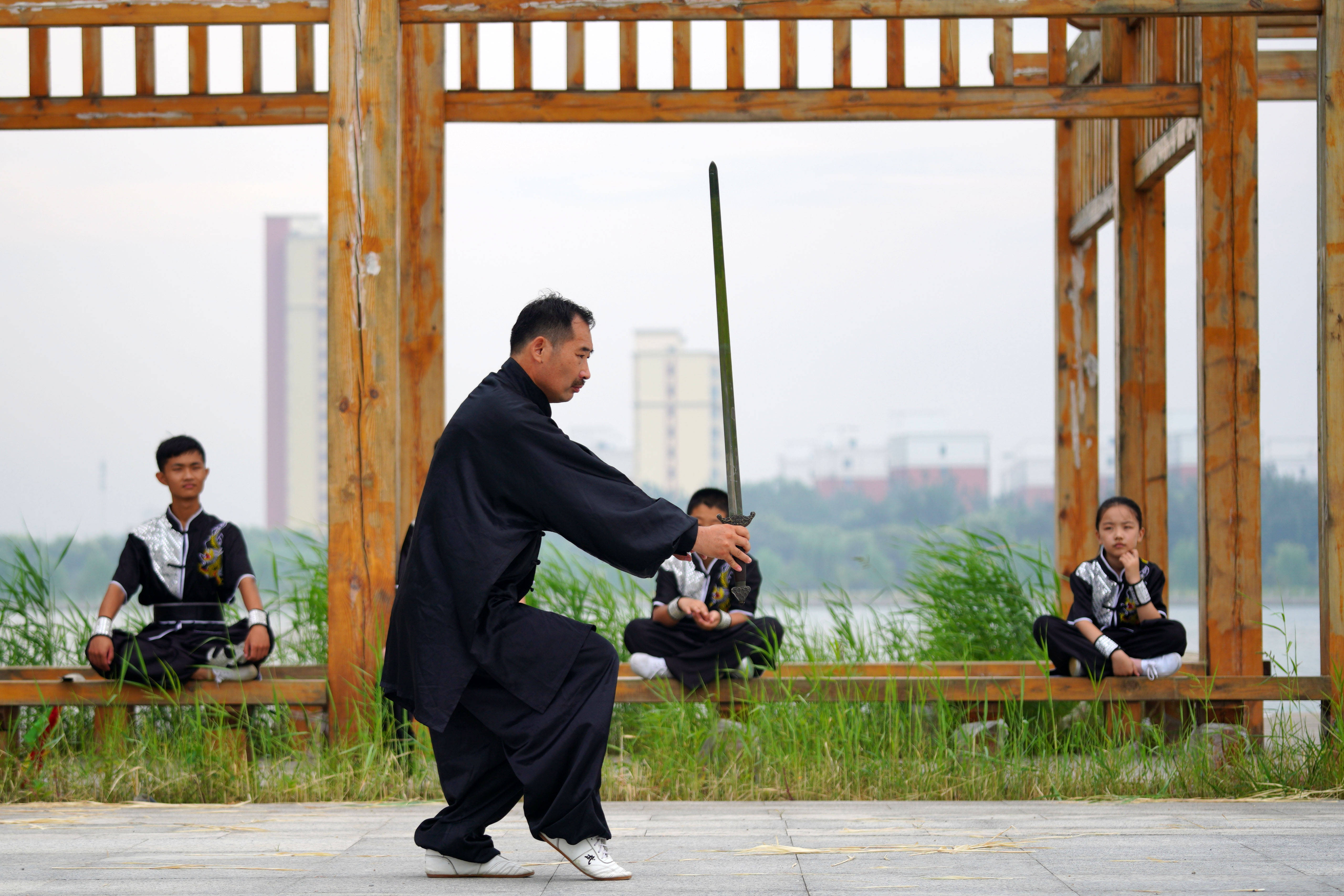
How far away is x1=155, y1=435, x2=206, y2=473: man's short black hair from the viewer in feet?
17.0

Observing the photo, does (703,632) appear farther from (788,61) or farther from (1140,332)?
(1140,332)

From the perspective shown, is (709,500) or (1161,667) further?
(709,500)

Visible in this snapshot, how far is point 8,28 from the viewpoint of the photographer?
4980 mm

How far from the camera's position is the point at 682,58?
226 inches

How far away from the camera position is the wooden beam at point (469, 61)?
235 inches

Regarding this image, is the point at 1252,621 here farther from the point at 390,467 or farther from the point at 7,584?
the point at 7,584

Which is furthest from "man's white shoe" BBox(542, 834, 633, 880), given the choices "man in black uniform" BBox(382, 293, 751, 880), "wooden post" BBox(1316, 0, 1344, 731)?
"wooden post" BBox(1316, 0, 1344, 731)

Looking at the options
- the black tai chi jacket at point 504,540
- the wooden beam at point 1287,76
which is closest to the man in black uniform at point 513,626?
the black tai chi jacket at point 504,540

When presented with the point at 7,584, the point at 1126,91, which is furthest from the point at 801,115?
the point at 7,584

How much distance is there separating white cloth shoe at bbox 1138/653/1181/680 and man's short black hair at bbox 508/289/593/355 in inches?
107

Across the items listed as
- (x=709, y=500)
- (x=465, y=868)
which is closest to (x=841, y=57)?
(x=709, y=500)

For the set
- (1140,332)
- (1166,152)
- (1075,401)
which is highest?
(1166,152)

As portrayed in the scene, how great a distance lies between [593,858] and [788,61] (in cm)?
360

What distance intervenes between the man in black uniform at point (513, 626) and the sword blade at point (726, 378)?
11 cm
